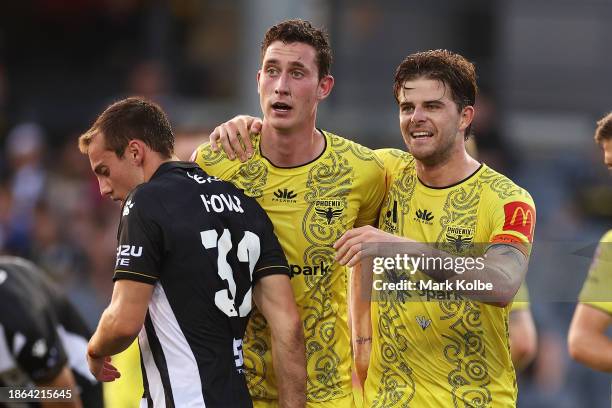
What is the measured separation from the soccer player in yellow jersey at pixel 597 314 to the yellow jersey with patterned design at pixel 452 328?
0.87 m

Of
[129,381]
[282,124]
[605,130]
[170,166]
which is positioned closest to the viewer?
[170,166]

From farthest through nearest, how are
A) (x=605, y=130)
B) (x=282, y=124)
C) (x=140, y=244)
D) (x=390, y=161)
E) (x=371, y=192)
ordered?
(x=605, y=130), (x=390, y=161), (x=371, y=192), (x=282, y=124), (x=140, y=244)

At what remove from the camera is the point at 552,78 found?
16.7 metres

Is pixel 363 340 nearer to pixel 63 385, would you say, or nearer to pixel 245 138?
pixel 245 138

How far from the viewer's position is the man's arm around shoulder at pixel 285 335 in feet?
17.3

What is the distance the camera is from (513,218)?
5.23m

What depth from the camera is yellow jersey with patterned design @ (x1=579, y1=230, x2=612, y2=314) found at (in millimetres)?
6195

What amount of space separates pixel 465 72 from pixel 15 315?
274 centimetres

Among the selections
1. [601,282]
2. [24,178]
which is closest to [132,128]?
[601,282]

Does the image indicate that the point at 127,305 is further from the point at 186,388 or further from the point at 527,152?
the point at 527,152

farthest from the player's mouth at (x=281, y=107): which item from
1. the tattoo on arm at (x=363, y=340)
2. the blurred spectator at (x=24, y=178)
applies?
the blurred spectator at (x=24, y=178)

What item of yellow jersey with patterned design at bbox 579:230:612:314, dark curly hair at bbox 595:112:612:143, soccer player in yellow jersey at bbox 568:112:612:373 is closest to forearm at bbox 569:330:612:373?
soccer player in yellow jersey at bbox 568:112:612:373

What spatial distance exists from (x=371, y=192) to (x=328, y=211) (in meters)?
0.24

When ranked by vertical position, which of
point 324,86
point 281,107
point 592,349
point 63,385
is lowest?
point 63,385
